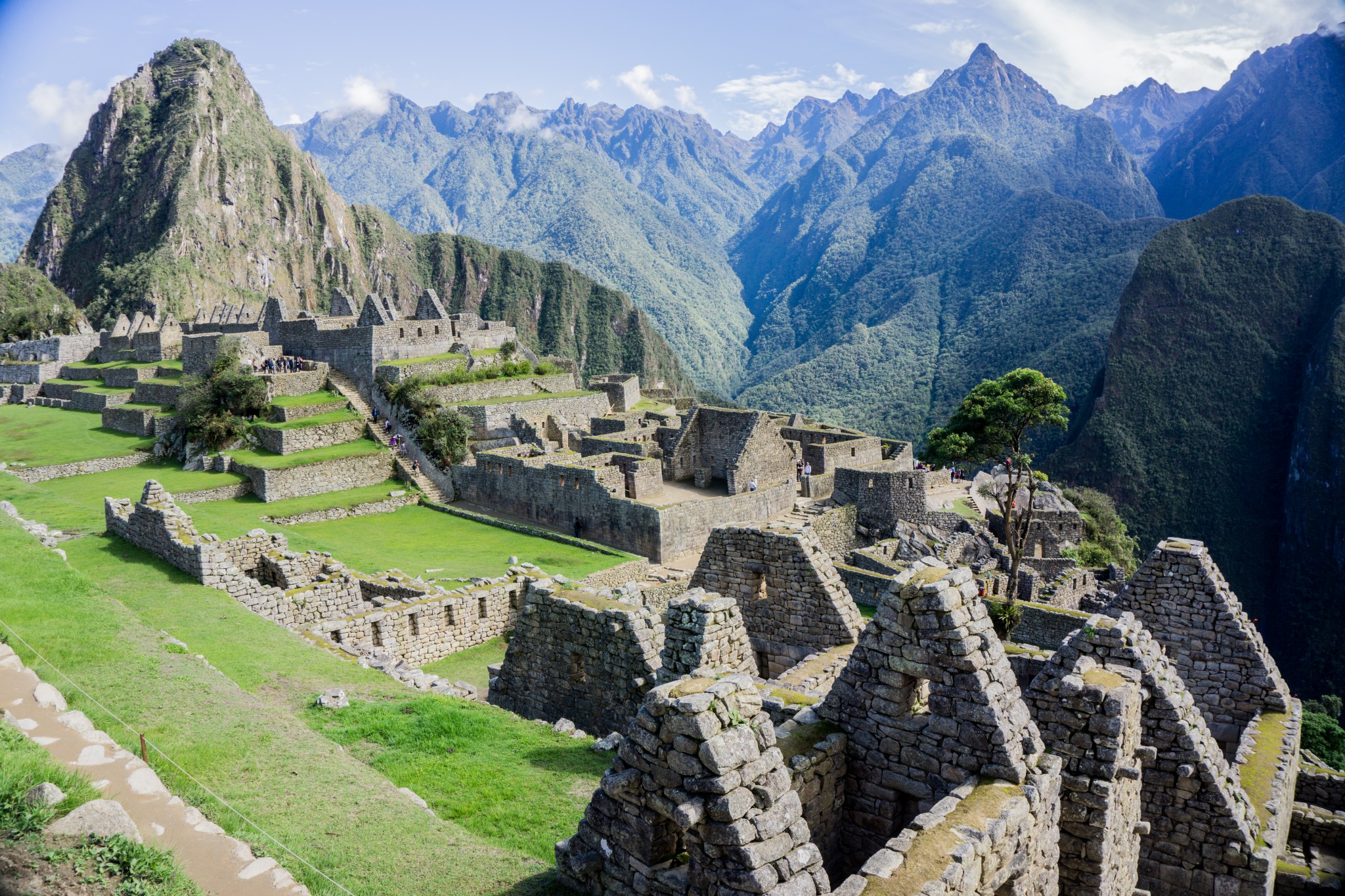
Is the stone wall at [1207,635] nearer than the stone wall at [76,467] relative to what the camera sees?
Yes

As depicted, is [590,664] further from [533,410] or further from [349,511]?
[533,410]

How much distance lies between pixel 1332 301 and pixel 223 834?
146 meters

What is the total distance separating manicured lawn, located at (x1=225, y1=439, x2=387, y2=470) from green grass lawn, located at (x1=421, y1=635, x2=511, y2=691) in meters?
19.1

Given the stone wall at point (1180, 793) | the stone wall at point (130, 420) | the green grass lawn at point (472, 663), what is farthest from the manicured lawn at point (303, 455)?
the stone wall at point (1180, 793)

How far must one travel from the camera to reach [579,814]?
6.30 m

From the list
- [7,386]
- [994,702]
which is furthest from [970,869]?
[7,386]

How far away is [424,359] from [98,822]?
121ft

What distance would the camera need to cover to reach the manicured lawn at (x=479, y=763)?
20.3 feet

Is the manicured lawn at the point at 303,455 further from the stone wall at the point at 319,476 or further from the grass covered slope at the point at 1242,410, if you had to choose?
the grass covered slope at the point at 1242,410

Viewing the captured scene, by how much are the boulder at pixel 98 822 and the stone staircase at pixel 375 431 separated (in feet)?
86.5

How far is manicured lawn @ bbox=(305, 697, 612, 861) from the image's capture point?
20.3ft

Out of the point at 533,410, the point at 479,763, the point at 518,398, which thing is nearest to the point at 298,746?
the point at 479,763

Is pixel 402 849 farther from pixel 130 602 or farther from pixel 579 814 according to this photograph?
pixel 130 602

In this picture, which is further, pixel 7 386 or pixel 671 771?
pixel 7 386
